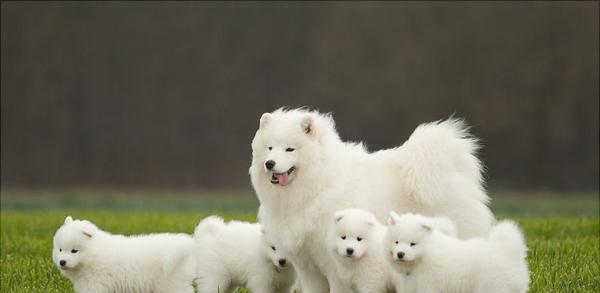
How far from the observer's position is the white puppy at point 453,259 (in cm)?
601

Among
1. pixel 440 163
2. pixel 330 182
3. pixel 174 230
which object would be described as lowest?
pixel 174 230

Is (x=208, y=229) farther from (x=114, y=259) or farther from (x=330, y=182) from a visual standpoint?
(x=330, y=182)

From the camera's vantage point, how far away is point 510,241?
238 inches

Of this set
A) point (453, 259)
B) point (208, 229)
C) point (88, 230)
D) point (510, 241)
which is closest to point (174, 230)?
point (208, 229)

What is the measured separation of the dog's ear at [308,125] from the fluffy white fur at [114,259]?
1176 mm

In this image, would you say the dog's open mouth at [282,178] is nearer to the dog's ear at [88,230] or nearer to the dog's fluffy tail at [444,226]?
the dog's fluffy tail at [444,226]

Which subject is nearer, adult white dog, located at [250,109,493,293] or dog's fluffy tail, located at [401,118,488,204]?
adult white dog, located at [250,109,493,293]

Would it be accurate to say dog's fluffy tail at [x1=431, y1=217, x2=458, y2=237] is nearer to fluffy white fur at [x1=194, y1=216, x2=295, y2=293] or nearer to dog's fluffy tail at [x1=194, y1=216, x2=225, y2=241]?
fluffy white fur at [x1=194, y1=216, x2=295, y2=293]

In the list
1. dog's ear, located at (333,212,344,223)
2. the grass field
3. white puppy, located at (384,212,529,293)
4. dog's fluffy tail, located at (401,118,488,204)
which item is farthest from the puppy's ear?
the grass field

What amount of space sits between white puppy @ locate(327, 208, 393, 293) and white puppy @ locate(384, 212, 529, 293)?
0.25 m

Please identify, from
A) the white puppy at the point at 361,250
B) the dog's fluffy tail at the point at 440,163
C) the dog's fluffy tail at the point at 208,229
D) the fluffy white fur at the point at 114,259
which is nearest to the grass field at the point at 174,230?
the fluffy white fur at the point at 114,259

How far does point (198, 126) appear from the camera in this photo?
32500 mm

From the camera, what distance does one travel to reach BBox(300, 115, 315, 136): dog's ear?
700cm

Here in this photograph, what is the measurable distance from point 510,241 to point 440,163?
158 cm
